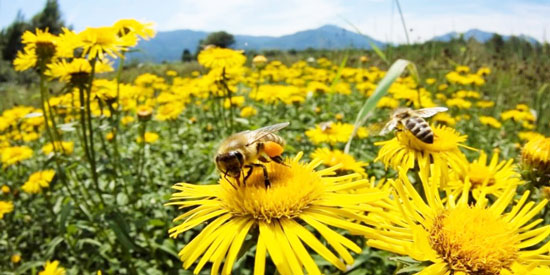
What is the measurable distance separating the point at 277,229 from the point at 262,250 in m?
0.08

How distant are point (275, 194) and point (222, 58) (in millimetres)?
2680

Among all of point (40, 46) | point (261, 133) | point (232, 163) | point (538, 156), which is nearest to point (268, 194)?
point (232, 163)

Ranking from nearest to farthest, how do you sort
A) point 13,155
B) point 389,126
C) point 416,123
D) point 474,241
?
point 474,241 < point 416,123 < point 389,126 < point 13,155

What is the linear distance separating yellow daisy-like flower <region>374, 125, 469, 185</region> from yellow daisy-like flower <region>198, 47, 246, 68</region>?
2.05 meters

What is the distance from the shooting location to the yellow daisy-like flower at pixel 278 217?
0.89 meters

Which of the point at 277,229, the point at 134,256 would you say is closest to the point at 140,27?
the point at 134,256

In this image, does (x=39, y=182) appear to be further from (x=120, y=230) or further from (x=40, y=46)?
(x=120, y=230)

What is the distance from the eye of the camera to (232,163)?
109 centimetres

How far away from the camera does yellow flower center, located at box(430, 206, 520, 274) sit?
0.90 meters

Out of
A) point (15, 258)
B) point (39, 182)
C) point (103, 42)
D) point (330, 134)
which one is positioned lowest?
point (15, 258)

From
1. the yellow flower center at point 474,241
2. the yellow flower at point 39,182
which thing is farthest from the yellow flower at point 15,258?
the yellow flower center at point 474,241

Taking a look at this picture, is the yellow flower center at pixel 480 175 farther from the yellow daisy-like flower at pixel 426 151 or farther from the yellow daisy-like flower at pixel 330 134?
the yellow daisy-like flower at pixel 330 134

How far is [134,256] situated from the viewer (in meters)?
3.11

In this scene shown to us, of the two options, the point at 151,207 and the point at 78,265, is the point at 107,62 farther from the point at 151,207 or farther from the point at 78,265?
the point at 78,265
